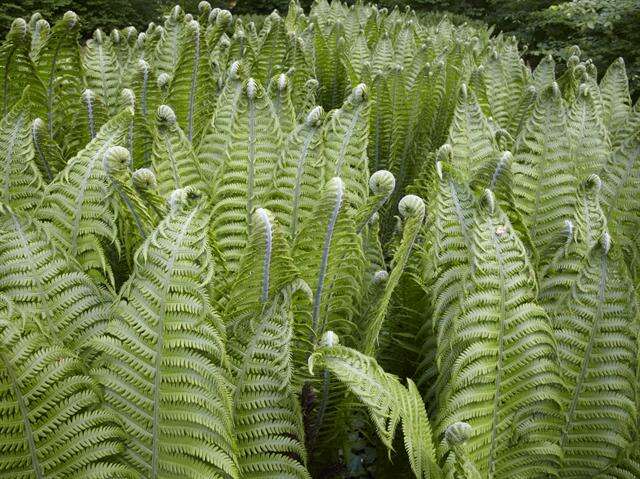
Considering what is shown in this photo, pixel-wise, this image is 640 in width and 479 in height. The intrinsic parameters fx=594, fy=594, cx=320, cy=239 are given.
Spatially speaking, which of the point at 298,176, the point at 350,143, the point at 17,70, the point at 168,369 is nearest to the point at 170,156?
the point at 298,176

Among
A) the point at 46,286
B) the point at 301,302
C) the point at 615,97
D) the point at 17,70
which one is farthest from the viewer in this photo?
the point at 615,97

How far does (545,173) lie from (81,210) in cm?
116

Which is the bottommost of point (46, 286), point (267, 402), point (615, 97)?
point (267, 402)

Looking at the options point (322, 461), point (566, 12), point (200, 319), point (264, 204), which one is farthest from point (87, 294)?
point (566, 12)

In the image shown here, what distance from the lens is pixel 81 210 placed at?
1.28 metres

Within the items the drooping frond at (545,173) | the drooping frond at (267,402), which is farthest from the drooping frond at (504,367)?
the drooping frond at (545,173)

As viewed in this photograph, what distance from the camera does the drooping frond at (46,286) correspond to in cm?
104

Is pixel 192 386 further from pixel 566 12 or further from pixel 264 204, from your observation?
pixel 566 12

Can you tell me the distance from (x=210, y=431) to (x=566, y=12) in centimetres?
→ 534

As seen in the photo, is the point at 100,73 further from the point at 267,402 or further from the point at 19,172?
the point at 267,402

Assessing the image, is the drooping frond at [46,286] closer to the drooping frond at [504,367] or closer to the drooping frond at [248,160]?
the drooping frond at [248,160]

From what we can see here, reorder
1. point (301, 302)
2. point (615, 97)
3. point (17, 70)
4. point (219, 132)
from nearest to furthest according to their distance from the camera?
point (301, 302) → point (219, 132) → point (17, 70) → point (615, 97)

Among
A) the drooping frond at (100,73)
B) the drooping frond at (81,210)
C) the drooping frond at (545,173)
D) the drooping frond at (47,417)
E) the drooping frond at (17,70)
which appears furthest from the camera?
the drooping frond at (100,73)

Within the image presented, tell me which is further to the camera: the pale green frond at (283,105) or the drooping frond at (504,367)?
the pale green frond at (283,105)
